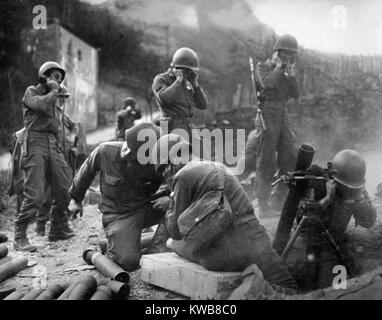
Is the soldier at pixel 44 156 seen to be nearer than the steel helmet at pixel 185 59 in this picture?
Yes

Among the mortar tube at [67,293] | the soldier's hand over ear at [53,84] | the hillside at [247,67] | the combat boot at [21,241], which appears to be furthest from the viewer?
the hillside at [247,67]

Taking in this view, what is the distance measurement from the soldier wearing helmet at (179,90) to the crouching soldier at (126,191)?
1.13m

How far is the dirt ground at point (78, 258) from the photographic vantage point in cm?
429

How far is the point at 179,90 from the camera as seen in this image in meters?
6.04

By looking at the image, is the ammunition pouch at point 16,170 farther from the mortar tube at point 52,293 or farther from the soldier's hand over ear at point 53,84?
the mortar tube at point 52,293

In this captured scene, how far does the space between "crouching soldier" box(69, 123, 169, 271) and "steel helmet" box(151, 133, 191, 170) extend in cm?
47

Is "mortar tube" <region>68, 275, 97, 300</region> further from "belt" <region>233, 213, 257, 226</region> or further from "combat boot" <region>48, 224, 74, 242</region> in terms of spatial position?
"combat boot" <region>48, 224, 74, 242</region>

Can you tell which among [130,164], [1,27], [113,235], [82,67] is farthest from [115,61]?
[113,235]

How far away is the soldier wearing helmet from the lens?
6004 millimetres

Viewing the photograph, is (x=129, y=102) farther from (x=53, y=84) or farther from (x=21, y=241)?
(x=21, y=241)

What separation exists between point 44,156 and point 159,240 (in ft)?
6.13

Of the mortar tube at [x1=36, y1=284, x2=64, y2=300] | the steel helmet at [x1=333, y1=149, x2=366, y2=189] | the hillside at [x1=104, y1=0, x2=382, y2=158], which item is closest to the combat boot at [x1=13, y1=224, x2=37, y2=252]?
the mortar tube at [x1=36, y1=284, x2=64, y2=300]

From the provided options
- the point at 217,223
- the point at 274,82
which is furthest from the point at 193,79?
the point at 217,223

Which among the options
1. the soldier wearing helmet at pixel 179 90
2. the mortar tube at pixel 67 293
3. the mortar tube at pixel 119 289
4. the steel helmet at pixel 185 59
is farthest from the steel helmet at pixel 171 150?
the steel helmet at pixel 185 59
